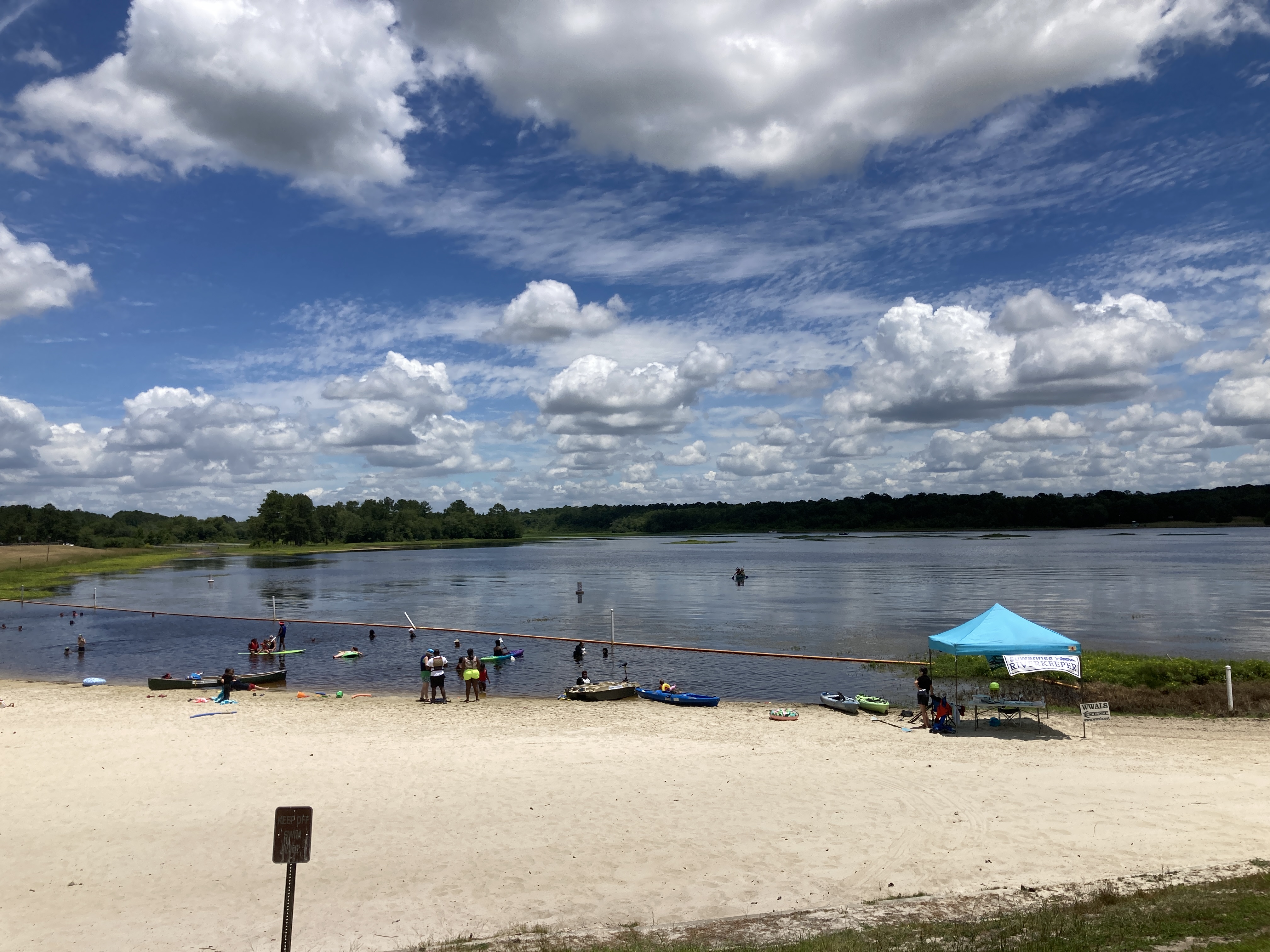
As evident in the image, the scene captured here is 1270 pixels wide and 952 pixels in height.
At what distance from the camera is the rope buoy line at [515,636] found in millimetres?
36562

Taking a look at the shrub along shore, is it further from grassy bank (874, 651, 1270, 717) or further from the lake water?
the lake water

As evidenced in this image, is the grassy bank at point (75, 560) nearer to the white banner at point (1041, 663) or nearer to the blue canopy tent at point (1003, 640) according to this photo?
the blue canopy tent at point (1003, 640)

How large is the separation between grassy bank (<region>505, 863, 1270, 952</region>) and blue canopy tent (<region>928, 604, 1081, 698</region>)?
10523 millimetres

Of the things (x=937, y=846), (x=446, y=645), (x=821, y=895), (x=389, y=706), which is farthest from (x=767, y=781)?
(x=446, y=645)

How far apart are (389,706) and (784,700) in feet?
46.6

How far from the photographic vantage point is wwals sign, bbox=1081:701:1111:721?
20.6m

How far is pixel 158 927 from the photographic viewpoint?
426 inches

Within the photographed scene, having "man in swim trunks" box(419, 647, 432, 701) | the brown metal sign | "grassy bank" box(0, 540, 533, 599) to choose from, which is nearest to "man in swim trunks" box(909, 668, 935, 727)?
"man in swim trunks" box(419, 647, 432, 701)

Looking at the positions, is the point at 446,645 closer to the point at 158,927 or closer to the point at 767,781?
the point at 767,781

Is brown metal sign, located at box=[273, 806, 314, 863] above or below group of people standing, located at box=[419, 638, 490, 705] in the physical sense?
above

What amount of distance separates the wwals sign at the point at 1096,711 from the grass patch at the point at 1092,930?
11.2 metres

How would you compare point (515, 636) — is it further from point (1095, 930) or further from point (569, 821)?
point (1095, 930)

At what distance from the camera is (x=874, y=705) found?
24906 mm

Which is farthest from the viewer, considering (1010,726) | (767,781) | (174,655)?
(174,655)
